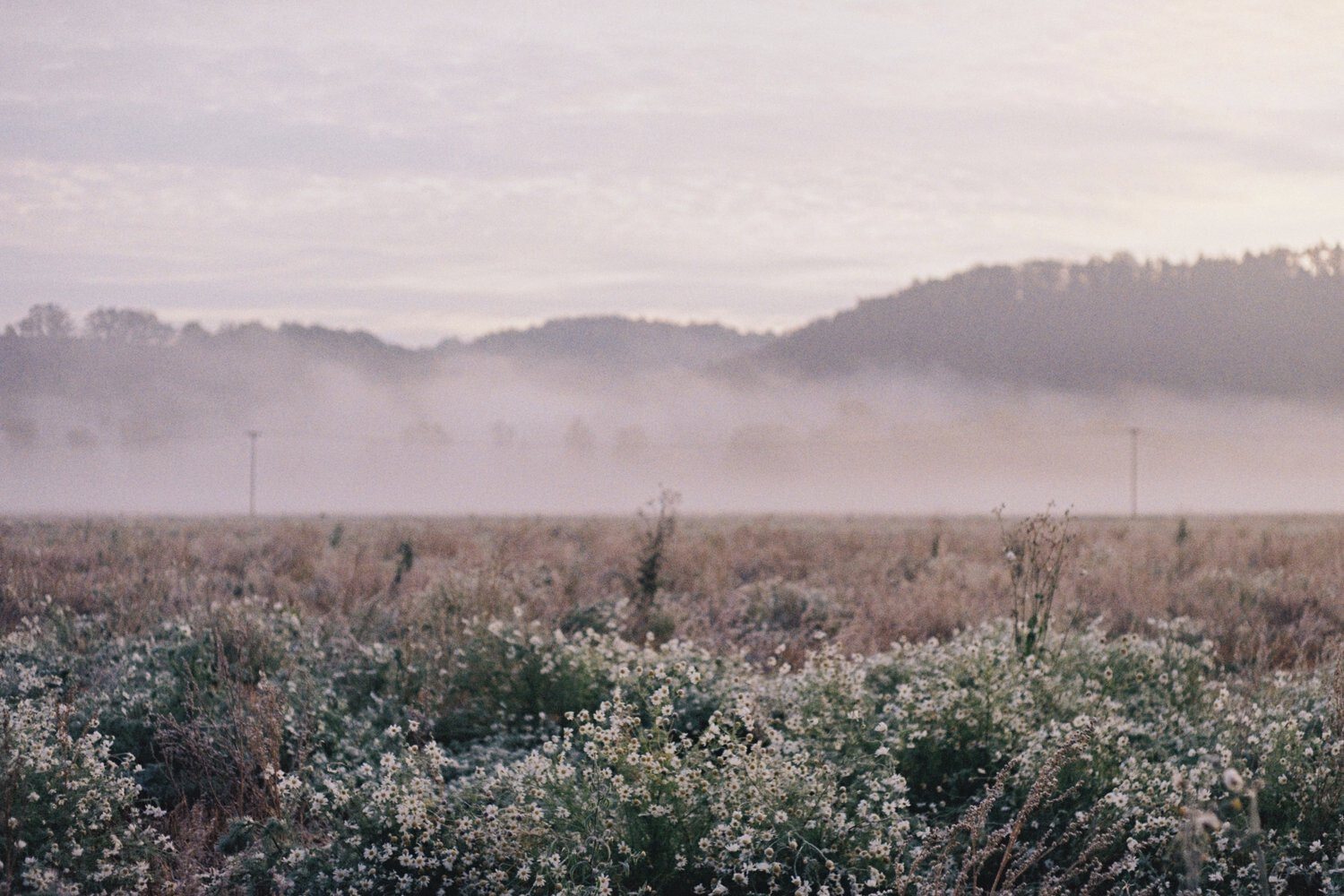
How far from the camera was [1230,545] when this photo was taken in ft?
63.3

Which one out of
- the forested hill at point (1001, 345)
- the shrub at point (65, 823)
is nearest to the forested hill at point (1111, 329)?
the forested hill at point (1001, 345)

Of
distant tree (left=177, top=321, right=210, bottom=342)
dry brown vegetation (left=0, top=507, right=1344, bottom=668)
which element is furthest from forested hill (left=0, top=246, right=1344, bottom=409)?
dry brown vegetation (left=0, top=507, right=1344, bottom=668)

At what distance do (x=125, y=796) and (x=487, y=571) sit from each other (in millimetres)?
4589

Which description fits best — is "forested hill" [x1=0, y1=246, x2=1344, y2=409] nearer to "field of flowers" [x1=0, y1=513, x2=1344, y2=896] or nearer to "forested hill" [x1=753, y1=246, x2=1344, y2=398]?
"forested hill" [x1=753, y1=246, x2=1344, y2=398]

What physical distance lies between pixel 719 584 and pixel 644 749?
7.94m

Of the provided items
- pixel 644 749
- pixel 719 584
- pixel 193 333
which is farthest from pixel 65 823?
pixel 193 333

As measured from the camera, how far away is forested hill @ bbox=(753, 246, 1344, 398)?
154 metres

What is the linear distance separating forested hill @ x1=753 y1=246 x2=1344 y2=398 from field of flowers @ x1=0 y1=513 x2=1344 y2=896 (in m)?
158

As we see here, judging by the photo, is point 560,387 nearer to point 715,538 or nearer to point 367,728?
point 715,538

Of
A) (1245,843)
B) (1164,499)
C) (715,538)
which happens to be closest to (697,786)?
(1245,843)

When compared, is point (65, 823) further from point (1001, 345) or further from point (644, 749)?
point (1001, 345)

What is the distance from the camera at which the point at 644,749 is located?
584 cm

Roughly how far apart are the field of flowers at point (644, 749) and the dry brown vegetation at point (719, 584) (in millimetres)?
95

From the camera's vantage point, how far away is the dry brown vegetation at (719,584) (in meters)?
10.5
